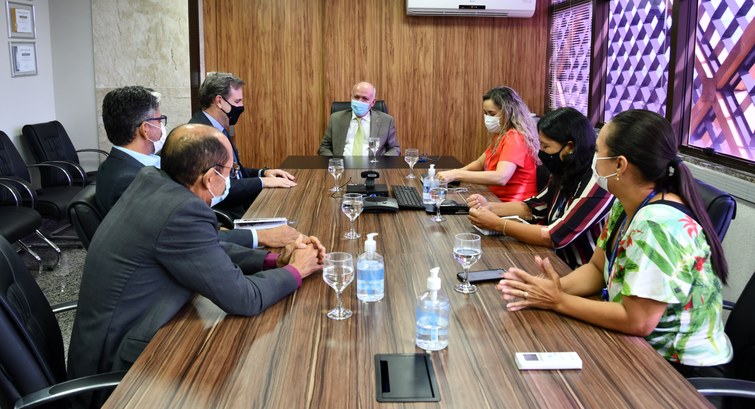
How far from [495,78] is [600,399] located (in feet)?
18.3

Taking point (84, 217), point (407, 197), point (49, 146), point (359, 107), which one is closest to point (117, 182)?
point (84, 217)

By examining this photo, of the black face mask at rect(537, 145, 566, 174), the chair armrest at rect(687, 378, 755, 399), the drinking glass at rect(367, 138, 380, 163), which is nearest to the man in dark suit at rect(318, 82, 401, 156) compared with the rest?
the drinking glass at rect(367, 138, 380, 163)

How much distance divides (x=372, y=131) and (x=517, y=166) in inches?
68.6

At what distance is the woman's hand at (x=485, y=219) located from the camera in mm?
2576

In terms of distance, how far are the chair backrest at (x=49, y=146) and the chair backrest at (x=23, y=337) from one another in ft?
12.3

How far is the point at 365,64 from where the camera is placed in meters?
6.49

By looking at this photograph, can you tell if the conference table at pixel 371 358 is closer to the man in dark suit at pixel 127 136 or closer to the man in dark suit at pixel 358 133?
the man in dark suit at pixel 127 136

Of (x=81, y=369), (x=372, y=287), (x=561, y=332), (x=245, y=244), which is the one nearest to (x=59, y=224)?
(x=245, y=244)

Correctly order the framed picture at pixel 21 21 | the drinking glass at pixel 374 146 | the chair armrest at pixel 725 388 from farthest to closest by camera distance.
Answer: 1. the framed picture at pixel 21 21
2. the drinking glass at pixel 374 146
3. the chair armrest at pixel 725 388

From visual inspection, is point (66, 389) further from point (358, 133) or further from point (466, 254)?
point (358, 133)

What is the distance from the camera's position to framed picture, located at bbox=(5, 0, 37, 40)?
5.35 metres

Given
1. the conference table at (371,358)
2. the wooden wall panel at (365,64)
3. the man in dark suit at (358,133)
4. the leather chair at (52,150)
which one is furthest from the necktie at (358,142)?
the conference table at (371,358)

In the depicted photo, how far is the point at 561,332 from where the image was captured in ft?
5.49

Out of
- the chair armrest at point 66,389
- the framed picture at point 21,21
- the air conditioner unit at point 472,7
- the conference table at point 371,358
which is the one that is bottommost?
the chair armrest at point 66,389
